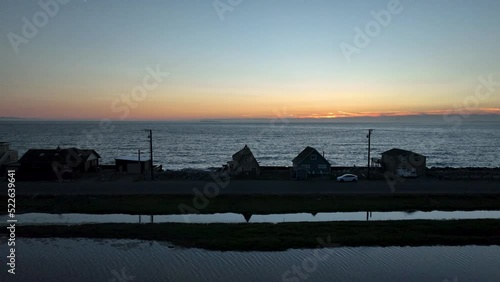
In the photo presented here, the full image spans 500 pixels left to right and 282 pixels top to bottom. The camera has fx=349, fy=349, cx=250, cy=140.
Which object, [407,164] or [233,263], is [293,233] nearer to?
[233,263]

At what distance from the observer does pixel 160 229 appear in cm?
2403

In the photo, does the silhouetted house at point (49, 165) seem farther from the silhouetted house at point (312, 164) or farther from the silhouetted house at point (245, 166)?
the silhouetted house at point (312, 164)

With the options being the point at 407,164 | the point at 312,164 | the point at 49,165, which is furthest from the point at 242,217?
the point at 49,165

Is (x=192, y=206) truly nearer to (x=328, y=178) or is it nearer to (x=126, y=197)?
(x=126, y=197)

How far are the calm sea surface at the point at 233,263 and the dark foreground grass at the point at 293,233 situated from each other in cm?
76

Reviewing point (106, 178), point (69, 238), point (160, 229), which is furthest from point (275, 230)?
point (106, 178)

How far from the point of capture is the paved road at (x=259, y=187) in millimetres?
33406

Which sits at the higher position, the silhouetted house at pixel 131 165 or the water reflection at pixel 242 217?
the silhouetted house at pixel 131 165

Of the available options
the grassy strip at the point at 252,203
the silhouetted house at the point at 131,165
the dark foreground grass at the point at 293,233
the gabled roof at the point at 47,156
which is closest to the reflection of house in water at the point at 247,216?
the grassy strip at the point at 252,203

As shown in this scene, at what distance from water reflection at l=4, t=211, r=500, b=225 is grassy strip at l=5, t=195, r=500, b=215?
0.58 meters

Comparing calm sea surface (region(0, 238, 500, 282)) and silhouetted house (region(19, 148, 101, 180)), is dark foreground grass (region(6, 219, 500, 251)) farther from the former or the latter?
silhouetted house (region(19, 148, 101, 180))

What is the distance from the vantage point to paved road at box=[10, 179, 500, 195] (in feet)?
110

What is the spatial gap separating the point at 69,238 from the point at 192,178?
18516 mm

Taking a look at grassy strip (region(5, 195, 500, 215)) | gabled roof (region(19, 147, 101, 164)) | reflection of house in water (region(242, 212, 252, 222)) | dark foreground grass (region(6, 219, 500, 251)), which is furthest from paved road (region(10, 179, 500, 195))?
dark foreground grass (region(6, 219, 500, 251))
